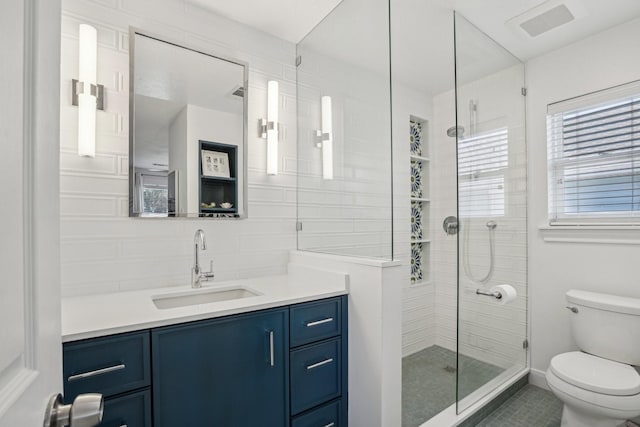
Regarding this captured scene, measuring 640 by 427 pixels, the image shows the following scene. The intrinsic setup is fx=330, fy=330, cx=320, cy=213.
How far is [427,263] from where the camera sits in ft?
Answer: 8.68

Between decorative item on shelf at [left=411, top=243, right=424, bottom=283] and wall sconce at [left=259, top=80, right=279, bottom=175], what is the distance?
1.26m

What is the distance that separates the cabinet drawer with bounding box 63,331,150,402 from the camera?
104 cm

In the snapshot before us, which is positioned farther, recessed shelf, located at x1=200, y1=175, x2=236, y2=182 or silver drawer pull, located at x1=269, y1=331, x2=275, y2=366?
recessed shelf, located at x1=200, y1=175, x2=236, y2=182

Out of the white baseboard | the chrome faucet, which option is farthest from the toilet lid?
the chrome faucet

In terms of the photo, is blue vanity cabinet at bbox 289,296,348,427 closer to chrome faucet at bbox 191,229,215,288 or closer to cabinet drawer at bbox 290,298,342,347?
cabinet drawer at bbox 290,298,342,347

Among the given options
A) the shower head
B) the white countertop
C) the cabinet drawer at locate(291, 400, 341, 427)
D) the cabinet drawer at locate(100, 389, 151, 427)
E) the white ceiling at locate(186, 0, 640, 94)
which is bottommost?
the cabinet drawer at locate(291, 400, 341, 427)

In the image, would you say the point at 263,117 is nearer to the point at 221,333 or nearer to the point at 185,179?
the point at 185,179

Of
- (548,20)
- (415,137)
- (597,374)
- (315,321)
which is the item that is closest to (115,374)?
(315,321)

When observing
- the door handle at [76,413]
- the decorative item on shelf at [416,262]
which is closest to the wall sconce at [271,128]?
the decorative item on shelf at [416,262]

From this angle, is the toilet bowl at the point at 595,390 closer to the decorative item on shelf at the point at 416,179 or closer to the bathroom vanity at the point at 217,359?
the bathroom vanity at the point at 217,359

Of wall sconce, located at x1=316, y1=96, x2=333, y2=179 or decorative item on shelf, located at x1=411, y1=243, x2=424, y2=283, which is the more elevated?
wall sconce, located at x1=316, y1=96, x2=333, y2=179

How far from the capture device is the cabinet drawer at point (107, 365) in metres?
1.04

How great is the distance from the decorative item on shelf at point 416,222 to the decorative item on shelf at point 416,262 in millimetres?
86

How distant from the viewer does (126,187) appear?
1.69 metres
